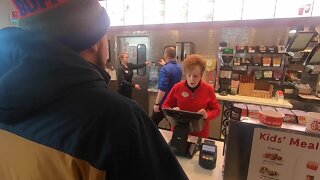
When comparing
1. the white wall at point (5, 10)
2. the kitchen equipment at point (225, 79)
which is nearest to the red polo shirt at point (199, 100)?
the kitchen equipment at point (225, 79)

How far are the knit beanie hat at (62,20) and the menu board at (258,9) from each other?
A: 1.28 metres

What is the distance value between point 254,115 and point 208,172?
0.52m

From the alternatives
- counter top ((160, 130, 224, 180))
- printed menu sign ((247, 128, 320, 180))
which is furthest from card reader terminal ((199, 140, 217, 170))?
printed menu sign ((247, 128, 320, 180))

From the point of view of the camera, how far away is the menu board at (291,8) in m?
1.43

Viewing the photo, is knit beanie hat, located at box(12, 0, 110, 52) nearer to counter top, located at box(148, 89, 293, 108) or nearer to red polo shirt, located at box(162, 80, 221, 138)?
red polo shirt, located at box(162, 80, 221, 138)

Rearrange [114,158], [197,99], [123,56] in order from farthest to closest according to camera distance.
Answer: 1. [123,56]
2. [197,99]
3. [114,158]

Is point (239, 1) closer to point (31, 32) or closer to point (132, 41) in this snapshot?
point (31, 32)

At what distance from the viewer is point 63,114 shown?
527 mm

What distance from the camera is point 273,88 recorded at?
3770 millimetres

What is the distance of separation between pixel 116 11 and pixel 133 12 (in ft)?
0.70

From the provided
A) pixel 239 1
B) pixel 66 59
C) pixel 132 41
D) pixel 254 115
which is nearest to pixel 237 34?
pixel 132 41

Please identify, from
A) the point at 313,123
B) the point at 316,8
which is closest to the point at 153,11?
the point at 316,8

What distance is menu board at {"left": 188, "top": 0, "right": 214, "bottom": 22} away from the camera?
67.5 inches

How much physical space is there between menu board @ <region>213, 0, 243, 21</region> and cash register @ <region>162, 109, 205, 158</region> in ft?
2.64
